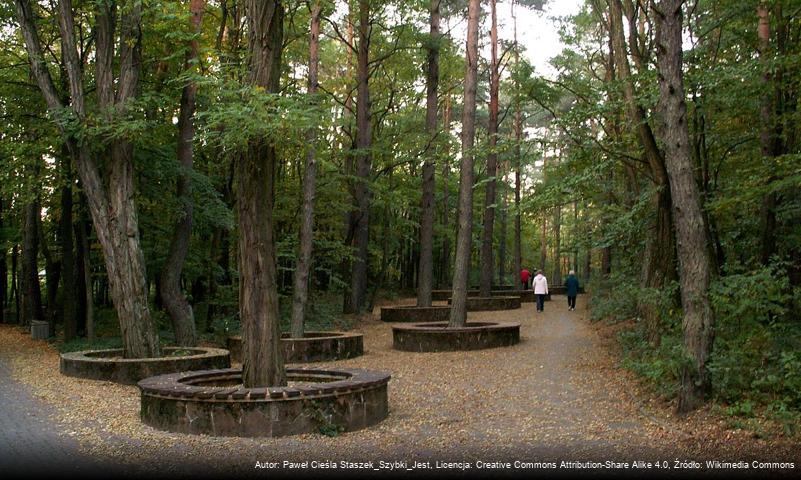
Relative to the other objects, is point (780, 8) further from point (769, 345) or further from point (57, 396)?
point (57, 396)

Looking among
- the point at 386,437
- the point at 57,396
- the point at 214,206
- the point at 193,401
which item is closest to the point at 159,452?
the point at 193,401

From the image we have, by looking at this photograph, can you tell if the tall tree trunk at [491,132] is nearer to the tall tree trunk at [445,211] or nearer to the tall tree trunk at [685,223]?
the tall tree trunk at [445,211]

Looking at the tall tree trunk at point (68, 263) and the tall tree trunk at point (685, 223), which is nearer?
the tall tree trunk at point (685, 223)

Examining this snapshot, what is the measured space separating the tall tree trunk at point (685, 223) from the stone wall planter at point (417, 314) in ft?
45.8

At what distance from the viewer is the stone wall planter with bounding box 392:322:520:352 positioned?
15234mm

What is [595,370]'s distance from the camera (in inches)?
476

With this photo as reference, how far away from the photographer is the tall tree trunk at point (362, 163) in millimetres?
23078

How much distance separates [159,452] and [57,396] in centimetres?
435

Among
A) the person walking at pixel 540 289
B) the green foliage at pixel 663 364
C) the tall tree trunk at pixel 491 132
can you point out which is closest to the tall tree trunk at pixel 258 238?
the green foliage at pixel 663 364

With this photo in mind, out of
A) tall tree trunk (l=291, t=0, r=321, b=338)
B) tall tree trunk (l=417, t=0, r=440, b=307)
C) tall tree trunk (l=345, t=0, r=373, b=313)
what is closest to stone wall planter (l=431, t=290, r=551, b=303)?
tall tree trunk (l=345, t=0, r=373, b=313)

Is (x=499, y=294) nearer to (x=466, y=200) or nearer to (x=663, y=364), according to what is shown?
(x=466, y=200)

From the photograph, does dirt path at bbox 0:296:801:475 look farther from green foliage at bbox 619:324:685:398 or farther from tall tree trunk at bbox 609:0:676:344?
tall tree trunk at bbox 609:0:676:344

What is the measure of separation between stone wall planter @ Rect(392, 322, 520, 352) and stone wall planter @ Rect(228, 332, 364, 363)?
3.66 ft

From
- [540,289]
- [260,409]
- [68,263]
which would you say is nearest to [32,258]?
[68,263]
